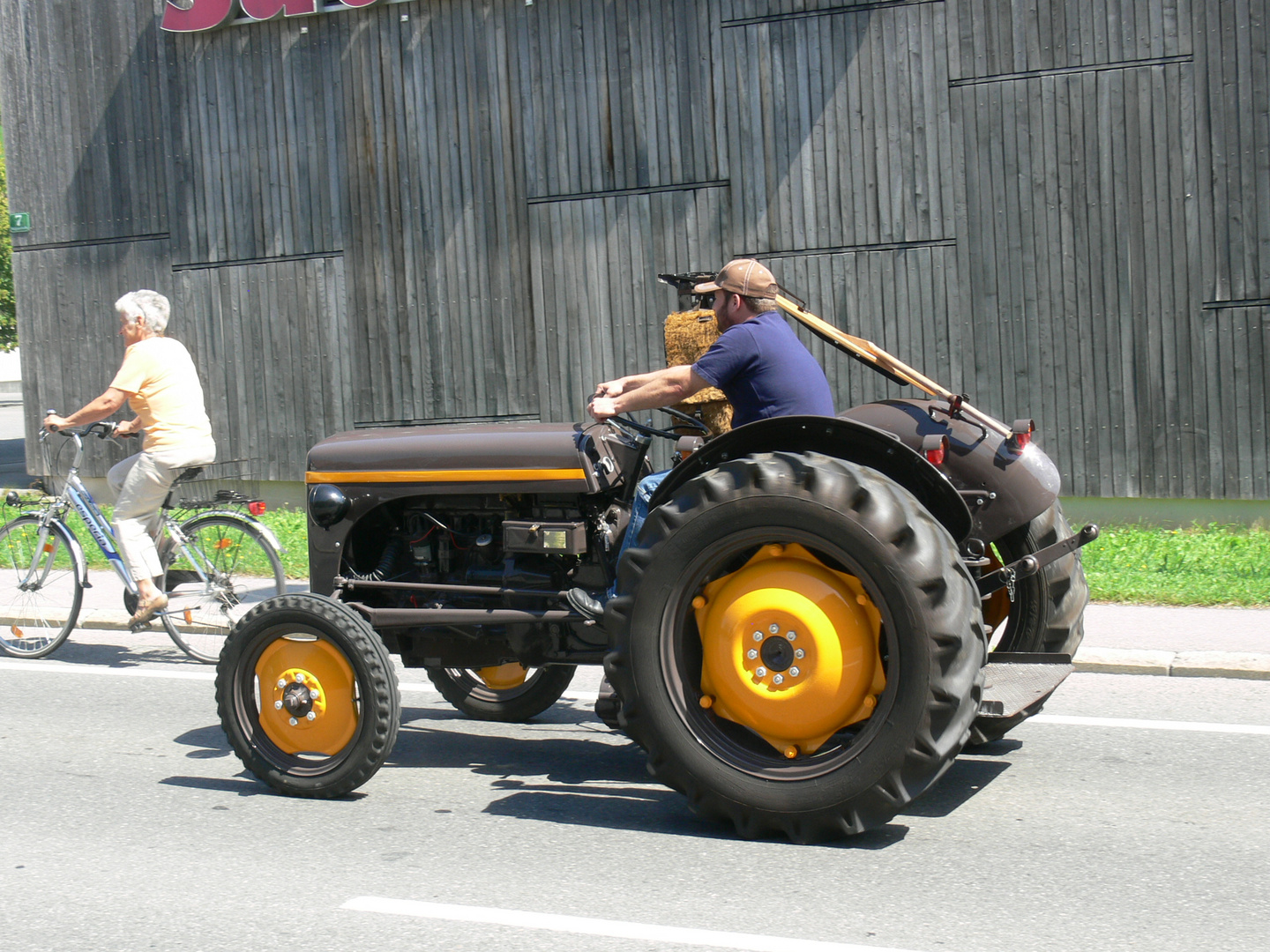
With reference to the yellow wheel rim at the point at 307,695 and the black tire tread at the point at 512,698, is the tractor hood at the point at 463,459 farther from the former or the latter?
the black tire tread at the point at 512,698

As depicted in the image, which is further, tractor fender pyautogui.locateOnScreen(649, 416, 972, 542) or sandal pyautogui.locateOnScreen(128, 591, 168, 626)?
sandal pyautogui.locateOnScreen(128, 591, 168, 626)

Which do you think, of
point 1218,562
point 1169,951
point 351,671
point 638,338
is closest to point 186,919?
point 351,671

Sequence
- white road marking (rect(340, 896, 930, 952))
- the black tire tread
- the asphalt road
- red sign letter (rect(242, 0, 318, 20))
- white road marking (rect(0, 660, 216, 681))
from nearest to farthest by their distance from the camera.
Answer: white road marking (rect(340, 896, 930, 952)) → the asphalt road → the black tire tread → white road marking (rect(0, 660, 216, 681)) → red sign letter (rect(242, 0, 318, 20))

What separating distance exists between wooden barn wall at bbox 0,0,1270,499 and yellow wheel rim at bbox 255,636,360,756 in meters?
8.04

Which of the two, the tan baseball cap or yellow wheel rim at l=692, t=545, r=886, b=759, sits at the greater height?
the tan baseball cap

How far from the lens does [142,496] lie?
7785 mm

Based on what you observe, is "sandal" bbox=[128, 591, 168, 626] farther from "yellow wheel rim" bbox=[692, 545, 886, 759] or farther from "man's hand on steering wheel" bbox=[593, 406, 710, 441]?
"yellow wheel rim" bbox=[692, 545, 886, 759]

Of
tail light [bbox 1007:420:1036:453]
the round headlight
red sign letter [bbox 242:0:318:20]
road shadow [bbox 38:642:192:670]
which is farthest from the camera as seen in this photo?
red sign letter [bbox 242:0:318:20]

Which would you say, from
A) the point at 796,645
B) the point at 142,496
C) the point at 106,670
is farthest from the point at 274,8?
the point at 796,645

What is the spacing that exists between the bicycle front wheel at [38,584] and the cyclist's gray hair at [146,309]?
140cm

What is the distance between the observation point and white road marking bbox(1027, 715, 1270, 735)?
5.86 metres

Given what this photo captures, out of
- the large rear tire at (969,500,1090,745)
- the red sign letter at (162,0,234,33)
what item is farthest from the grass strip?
the red sign letter at (162,0,234,33)

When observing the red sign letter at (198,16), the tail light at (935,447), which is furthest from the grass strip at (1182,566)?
the red sign letter at (198,16)

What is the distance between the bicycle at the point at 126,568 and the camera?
7934mm
